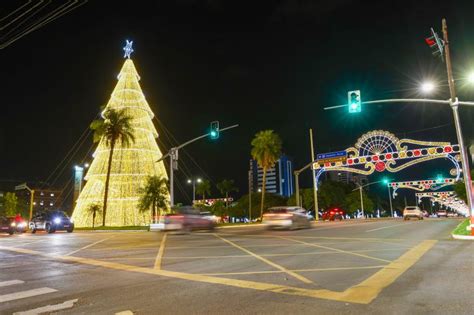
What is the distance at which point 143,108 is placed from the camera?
5281cm

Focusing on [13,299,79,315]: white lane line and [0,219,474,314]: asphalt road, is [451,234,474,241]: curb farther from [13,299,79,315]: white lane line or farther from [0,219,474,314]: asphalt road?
[13,299,79,315]: white lane line

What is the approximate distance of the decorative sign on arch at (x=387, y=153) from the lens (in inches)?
2071

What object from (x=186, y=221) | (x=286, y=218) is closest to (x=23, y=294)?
(x=186, y=221)

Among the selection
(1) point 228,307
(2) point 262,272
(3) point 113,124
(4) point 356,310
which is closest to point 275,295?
(1) point 228,307

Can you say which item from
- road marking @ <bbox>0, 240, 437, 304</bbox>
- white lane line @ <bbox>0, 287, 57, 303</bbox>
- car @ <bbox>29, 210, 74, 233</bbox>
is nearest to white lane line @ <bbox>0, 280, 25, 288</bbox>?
white lane line @ <bbox>0, 287, 57, 303</bbox>

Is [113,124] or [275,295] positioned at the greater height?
[113,124]

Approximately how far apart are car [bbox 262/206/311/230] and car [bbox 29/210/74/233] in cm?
1624

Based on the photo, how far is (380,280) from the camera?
7.33m

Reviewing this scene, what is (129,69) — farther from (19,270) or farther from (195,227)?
(19,270)

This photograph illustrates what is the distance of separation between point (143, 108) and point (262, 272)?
4754 centimetres

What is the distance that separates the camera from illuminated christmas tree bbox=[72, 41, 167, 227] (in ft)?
159

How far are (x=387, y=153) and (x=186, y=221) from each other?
140 ft

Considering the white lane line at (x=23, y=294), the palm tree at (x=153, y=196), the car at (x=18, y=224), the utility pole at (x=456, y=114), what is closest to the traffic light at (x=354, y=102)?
the utility pole at (x=456, y=114)

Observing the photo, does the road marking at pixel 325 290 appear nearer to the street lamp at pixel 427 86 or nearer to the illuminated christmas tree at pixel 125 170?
the street lamp at pixel 427 86
